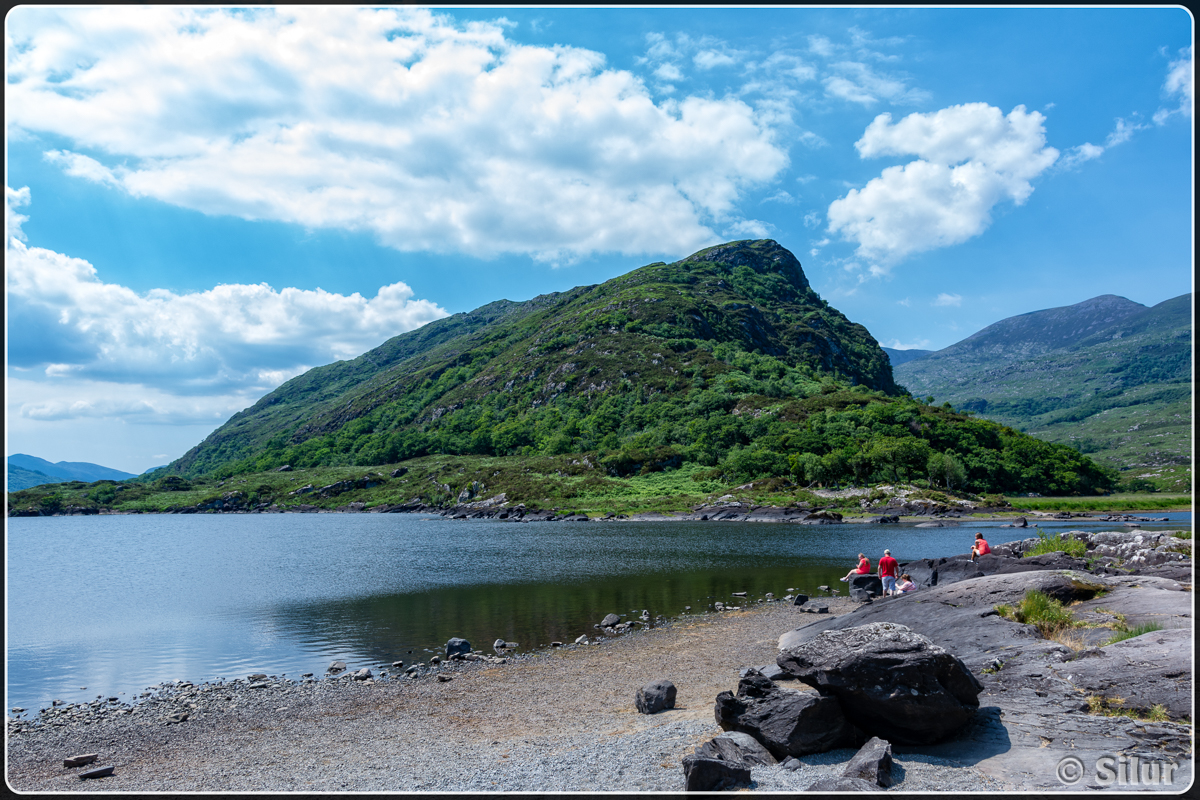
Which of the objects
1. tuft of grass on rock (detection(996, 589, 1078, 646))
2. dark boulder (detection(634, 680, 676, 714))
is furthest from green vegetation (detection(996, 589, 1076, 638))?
dark boulder (detection(634, 680, 676, 714))

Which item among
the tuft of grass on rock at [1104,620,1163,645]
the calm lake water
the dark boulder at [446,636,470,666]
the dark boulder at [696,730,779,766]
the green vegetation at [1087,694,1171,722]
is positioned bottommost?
the calm lake water

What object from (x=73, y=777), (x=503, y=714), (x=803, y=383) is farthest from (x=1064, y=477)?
(x=73, y=777)

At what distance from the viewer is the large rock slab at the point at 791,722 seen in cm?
1163

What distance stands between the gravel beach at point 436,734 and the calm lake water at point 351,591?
11.6ft

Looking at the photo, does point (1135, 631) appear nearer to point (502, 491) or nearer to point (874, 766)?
point (874, 766)

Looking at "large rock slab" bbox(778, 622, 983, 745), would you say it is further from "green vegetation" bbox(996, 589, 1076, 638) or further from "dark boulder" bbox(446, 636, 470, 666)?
"dark boulder" bbox(446, 636, 470, 666)

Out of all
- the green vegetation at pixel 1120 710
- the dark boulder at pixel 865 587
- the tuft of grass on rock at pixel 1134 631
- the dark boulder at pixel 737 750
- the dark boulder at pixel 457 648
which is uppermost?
the tuft of grass on rock at pixel 1134 631

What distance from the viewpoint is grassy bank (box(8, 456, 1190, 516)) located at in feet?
362

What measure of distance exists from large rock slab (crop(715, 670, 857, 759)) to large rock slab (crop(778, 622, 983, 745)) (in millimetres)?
405

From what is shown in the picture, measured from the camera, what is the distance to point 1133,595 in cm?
1720

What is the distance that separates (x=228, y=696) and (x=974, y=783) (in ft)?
69.0

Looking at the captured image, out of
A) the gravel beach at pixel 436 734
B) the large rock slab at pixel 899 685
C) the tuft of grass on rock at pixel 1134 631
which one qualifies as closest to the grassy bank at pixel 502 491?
the gravel beach at pixel 436 734

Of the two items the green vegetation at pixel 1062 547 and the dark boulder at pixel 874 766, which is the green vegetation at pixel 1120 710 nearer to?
the dark boulder at pixel 874 766

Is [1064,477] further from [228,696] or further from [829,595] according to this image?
[228,696]
